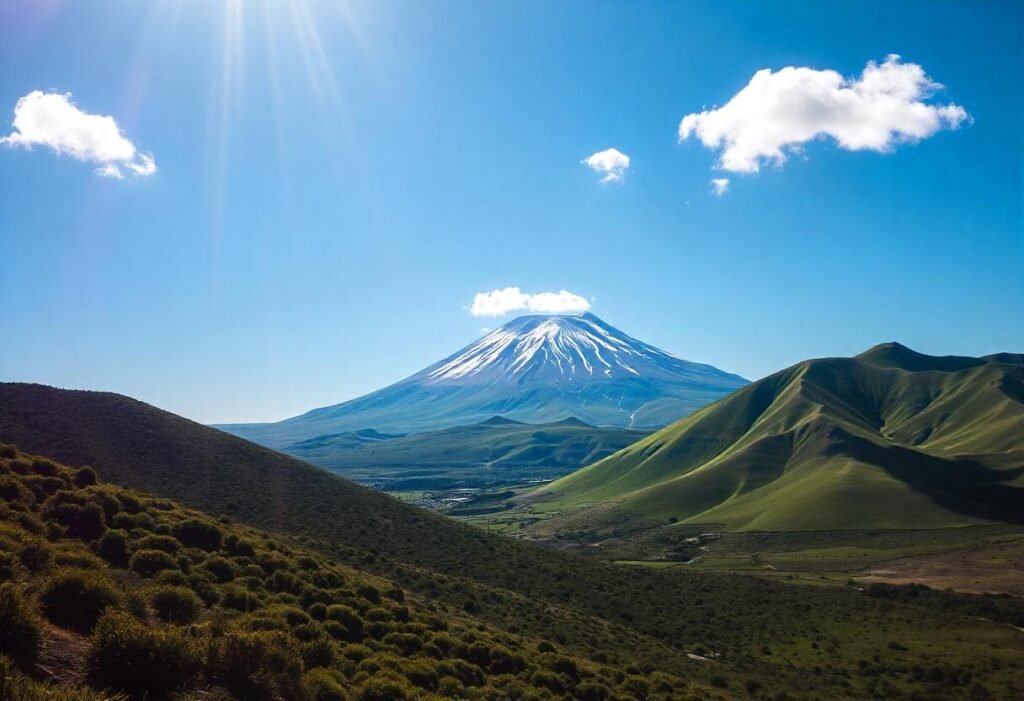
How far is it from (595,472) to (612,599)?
137 m

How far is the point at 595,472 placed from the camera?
178 metres

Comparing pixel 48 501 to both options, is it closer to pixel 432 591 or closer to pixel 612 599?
pixel 432 591

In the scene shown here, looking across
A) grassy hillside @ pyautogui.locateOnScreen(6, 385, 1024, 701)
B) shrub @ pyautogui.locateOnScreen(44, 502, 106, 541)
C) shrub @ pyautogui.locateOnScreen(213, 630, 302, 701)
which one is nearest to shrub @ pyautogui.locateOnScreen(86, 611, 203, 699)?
shrub @ pyautogui.locateOnScreen(213, 630, 302, 701)

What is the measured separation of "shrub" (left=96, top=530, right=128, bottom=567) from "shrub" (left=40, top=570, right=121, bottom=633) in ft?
20.3

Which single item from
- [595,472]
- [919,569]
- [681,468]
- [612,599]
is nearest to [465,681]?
[612,599]

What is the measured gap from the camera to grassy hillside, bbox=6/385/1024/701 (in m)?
30.8

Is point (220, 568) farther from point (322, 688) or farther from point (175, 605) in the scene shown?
point (322, 688)

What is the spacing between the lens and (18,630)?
8.70 metres

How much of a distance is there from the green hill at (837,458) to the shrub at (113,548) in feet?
312

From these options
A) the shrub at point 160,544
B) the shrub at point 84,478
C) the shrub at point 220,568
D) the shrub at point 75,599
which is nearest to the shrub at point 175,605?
the shrub at point 75,599

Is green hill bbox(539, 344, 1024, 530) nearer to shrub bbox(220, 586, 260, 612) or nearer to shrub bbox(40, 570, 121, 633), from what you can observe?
shrub bbox(220, 586, 260, 612)

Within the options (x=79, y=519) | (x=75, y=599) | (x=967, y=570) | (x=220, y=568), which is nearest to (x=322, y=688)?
(x=75, y=599)

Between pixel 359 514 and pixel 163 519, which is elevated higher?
pixel 163 519

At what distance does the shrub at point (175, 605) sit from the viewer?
1360cm
